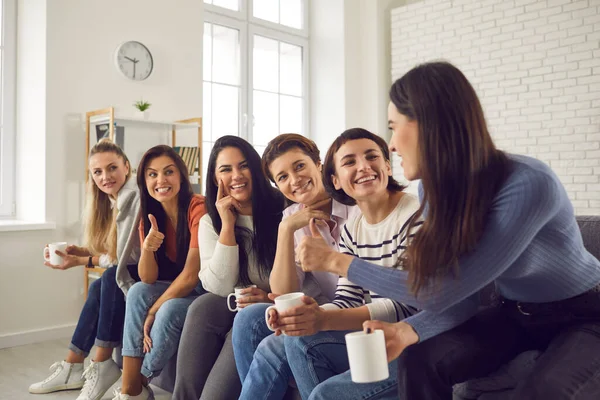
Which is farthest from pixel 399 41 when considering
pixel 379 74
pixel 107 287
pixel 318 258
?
pixel 318 258

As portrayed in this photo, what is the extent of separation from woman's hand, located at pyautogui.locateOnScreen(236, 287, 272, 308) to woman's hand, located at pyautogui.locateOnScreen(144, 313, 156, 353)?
1.51 ft

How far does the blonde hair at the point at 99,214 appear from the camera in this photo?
2881 millimetres

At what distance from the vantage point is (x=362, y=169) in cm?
167

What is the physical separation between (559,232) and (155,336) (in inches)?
58.1

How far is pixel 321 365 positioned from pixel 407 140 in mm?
638

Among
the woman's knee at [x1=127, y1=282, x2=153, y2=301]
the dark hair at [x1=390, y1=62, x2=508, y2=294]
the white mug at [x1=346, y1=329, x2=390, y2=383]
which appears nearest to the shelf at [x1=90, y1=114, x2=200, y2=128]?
the woman's knee at [x1=127, y1=282, x2=153, y2=301]

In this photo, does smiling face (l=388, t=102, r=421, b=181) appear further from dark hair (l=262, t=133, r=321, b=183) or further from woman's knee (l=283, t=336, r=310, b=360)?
dark hair (l=262, t=133, r=321, b=183)

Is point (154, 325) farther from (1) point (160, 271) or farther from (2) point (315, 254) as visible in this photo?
(2) point (315, 254)

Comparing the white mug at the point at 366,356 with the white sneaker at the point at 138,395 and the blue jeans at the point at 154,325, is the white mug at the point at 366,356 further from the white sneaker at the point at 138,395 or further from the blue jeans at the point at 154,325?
the white sneaker at the point at 138,395

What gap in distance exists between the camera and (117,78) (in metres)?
4.13

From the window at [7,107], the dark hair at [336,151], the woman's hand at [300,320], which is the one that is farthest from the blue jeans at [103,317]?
the window at [7,107]

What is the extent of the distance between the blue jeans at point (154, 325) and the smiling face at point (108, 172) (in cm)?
66

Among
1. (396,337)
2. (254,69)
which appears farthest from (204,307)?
(254,69)

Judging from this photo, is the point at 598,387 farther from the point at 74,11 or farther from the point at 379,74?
the point at 379,74
